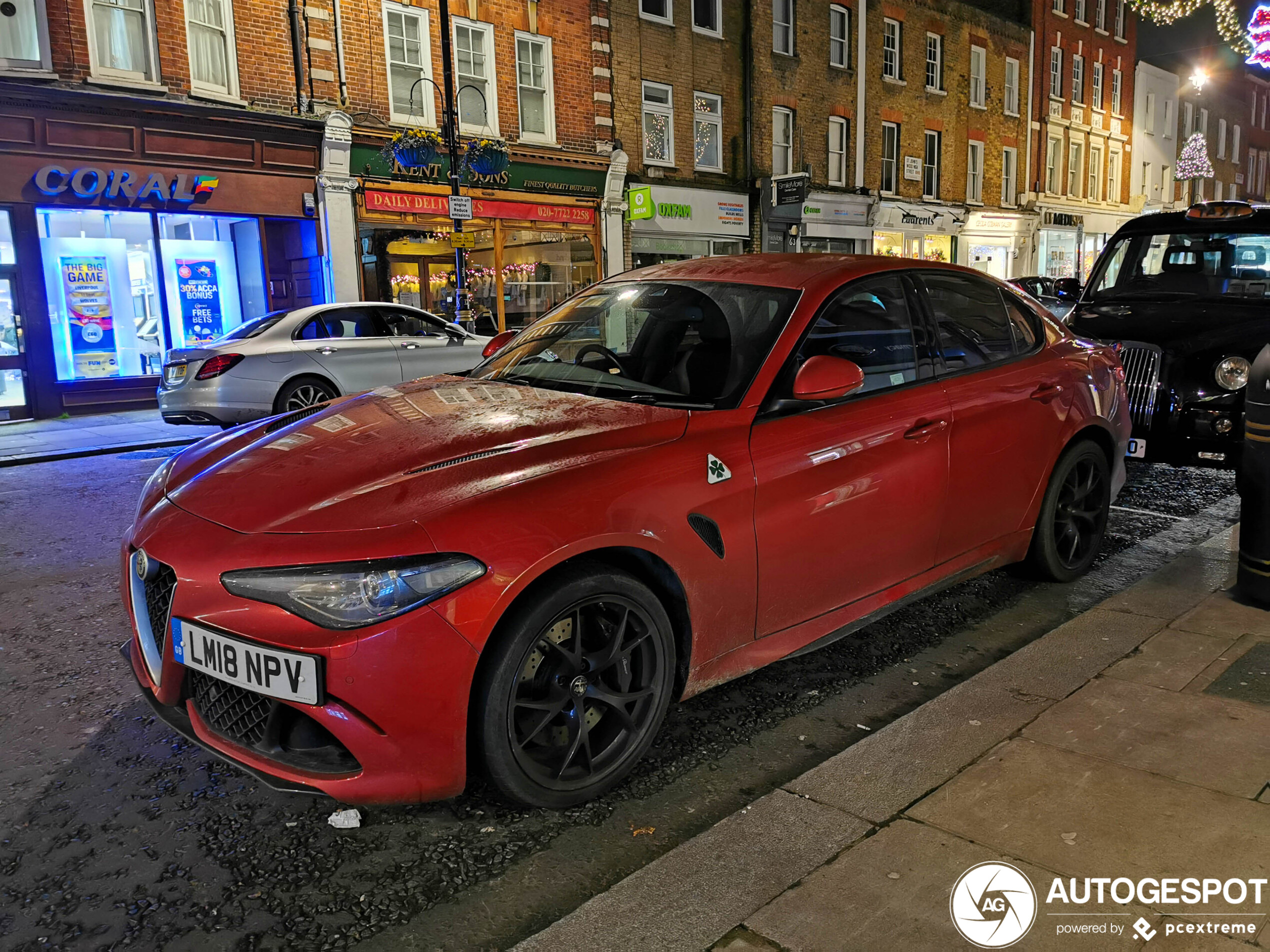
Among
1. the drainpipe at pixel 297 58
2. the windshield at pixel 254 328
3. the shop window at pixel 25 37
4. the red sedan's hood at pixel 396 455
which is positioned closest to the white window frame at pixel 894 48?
the drainpipe at pixel 297 58

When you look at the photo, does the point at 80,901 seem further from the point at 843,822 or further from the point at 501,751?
the point at 843,822

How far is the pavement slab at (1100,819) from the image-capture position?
2330 mm

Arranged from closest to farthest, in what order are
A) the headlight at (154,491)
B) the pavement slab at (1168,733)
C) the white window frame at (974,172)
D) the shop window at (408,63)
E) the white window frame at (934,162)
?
the pavement slab at (1168,733) → the headlight at (154,491) → the shop window at (408,63) → the white window frame at (934,162) → the white window frame at (974,172)

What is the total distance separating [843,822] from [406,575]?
4.63ft

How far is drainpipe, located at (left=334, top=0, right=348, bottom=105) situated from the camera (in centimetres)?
1617

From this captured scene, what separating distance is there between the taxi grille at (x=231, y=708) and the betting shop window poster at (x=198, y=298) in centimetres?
1408

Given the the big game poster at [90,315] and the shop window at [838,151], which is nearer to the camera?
the the big game poster at [90,315]

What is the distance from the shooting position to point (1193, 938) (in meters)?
2.06

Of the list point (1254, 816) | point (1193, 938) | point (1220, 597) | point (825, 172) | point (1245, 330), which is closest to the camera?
point (1193, 938)

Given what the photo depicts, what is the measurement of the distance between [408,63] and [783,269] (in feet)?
52.7

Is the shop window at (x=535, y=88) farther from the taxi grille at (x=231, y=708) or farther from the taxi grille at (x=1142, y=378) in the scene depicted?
the taxi grille at (x=231, y=708)

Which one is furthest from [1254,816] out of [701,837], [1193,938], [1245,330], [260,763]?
[1245,330]

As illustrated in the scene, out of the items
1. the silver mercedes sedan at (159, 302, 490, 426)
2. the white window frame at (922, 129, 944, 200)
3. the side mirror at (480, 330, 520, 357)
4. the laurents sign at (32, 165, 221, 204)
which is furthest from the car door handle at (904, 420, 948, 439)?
the white window frame at (922, 129, 944, 200)

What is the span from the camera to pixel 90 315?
1412 cm
